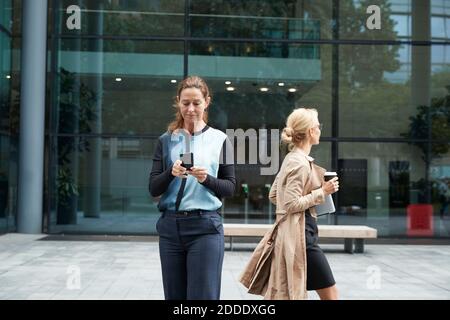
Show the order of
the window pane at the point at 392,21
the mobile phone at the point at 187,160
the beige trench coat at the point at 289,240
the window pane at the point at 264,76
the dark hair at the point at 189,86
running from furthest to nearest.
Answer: the window pane at the point at 392,21 < the window pane at the point at 264,76 < the beige trench coat at the point at 289,240 < the dark hair at the point at 189,86 < the mobile phone at the point at 187,160

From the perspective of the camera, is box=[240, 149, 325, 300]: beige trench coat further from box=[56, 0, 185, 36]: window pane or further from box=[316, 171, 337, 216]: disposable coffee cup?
box=[56, 0, 185, 36]: window pane

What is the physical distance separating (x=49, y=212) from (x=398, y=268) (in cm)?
883

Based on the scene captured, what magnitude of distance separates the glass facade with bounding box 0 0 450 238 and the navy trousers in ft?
38.7

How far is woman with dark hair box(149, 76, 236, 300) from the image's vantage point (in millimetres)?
3246

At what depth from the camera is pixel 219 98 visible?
50.8 feet

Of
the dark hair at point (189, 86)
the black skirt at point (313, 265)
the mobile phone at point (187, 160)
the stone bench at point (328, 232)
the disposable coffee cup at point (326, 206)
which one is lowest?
the stone bench at point (328, 232)

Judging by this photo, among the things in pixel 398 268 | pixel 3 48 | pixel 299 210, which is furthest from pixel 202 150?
pixel 3 48

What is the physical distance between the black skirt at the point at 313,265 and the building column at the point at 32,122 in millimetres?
12115

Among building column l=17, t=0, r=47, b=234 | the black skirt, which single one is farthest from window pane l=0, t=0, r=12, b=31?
the black skirt

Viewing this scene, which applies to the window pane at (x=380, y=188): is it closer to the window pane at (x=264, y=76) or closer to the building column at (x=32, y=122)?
the window pane at (x=264, y=76)

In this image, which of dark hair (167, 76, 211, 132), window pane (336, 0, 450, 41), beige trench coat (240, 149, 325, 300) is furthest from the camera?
window pane (336, 0, 450, 41)

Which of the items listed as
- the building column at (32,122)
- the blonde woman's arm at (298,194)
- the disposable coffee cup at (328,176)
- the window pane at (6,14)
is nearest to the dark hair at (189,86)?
the blonde woman's arm at (298,194)

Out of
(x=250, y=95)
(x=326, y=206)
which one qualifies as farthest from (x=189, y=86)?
(x=250, y=95)

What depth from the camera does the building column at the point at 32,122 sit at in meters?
15.0
